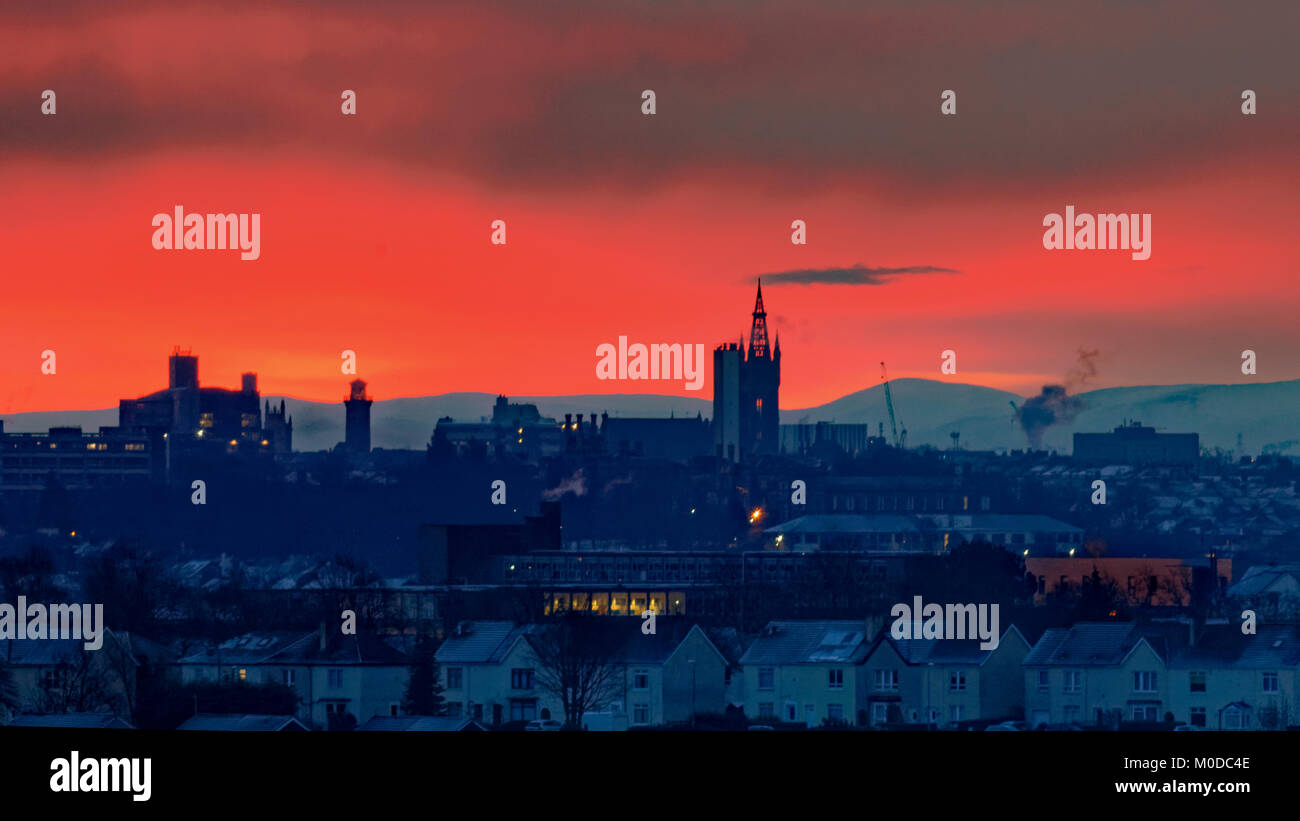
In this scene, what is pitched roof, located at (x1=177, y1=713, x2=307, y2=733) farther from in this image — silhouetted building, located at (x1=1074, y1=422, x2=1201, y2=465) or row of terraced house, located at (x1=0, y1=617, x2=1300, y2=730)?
silhouetted building, located at (x1=1074, y1=422, x2=1201, y2=465)

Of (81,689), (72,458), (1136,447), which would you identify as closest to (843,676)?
(81,689)

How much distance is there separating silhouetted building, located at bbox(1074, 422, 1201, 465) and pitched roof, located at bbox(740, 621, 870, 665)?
139666 mm

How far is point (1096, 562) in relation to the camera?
285 ft

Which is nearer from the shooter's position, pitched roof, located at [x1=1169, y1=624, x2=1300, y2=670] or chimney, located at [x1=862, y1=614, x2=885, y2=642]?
pitched roof, located at [x1=1169, y1=624, x2=1300, y2=670]

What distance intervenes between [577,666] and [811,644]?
4.96 m

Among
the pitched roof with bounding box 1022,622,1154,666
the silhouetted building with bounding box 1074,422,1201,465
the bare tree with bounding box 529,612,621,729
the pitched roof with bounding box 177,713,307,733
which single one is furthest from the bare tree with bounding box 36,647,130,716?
the silhouetted building with bounding box 1074,422,1201,465

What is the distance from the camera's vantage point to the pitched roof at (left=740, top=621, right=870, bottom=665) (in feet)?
135

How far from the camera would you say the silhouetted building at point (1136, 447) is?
184m

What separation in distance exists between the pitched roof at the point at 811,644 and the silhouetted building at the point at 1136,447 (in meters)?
140

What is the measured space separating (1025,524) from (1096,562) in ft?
133

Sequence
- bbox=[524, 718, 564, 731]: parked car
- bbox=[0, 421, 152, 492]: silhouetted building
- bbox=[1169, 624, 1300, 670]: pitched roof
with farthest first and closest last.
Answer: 1. bbox=[0, 421, 152, 492]: silhouetted building
2. bbox=[1169, 624, 1300, 670]: pitched roof
3. bbox=[524, 718, 564, 731]: parked car

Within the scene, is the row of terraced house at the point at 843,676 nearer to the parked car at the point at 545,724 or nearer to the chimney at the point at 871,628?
the chimney at the point at 871,628

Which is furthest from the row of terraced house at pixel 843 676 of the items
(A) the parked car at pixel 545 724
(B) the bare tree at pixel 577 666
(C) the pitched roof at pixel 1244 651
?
(A) the parked car at pixel 545 724
